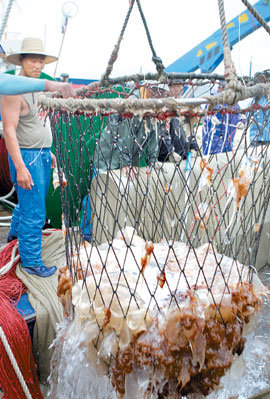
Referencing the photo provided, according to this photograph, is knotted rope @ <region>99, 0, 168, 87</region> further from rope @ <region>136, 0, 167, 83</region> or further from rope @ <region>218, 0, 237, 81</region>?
rope @ <region>218, 0, 237, 81</region>

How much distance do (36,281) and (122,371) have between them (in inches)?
44.7

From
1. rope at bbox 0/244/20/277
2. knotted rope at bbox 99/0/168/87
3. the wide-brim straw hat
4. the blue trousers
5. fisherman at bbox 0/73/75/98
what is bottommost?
rope at bbox 0/244/20/277

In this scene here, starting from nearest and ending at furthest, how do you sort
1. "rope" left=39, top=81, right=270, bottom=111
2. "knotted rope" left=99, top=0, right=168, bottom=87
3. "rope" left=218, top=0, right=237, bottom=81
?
"rope" left=39, top=81, right=270, bottom=111 → "rope" left=218, top=0, right=237, bottom=81 → "knotted rope" left=99, top=0, right=168, bottom=87

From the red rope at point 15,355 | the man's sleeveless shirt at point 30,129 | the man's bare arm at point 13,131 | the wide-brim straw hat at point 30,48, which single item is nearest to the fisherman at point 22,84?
the man's bare arm at point 13,131

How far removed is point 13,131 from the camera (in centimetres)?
199

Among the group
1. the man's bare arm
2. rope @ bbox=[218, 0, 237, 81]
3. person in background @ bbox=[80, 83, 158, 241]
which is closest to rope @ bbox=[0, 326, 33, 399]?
person in background @ bbox=[80, 83, 158, 241]

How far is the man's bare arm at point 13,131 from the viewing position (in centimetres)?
198

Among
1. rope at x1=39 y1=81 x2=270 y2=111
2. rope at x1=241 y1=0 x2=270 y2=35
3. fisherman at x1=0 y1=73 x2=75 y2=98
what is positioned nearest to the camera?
rope at x1=39 y1=81 x2=270 y2=111

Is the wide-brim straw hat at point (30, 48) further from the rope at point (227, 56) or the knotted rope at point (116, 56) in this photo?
the rope at point (227, 56)

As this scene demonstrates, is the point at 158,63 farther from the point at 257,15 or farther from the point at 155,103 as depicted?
the point at 155,103

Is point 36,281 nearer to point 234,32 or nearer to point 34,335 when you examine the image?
point 34,335

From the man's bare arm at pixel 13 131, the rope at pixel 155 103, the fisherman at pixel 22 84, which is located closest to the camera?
the rope at pixel 155 103

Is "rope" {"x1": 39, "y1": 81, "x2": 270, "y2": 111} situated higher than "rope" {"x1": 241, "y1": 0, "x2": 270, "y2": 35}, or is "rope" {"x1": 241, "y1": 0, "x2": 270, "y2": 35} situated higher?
"rope" {"x1": 241, "y1": 0, "x2": 270, "y2": 35}

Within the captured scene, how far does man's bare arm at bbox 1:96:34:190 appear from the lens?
6.51 ft
